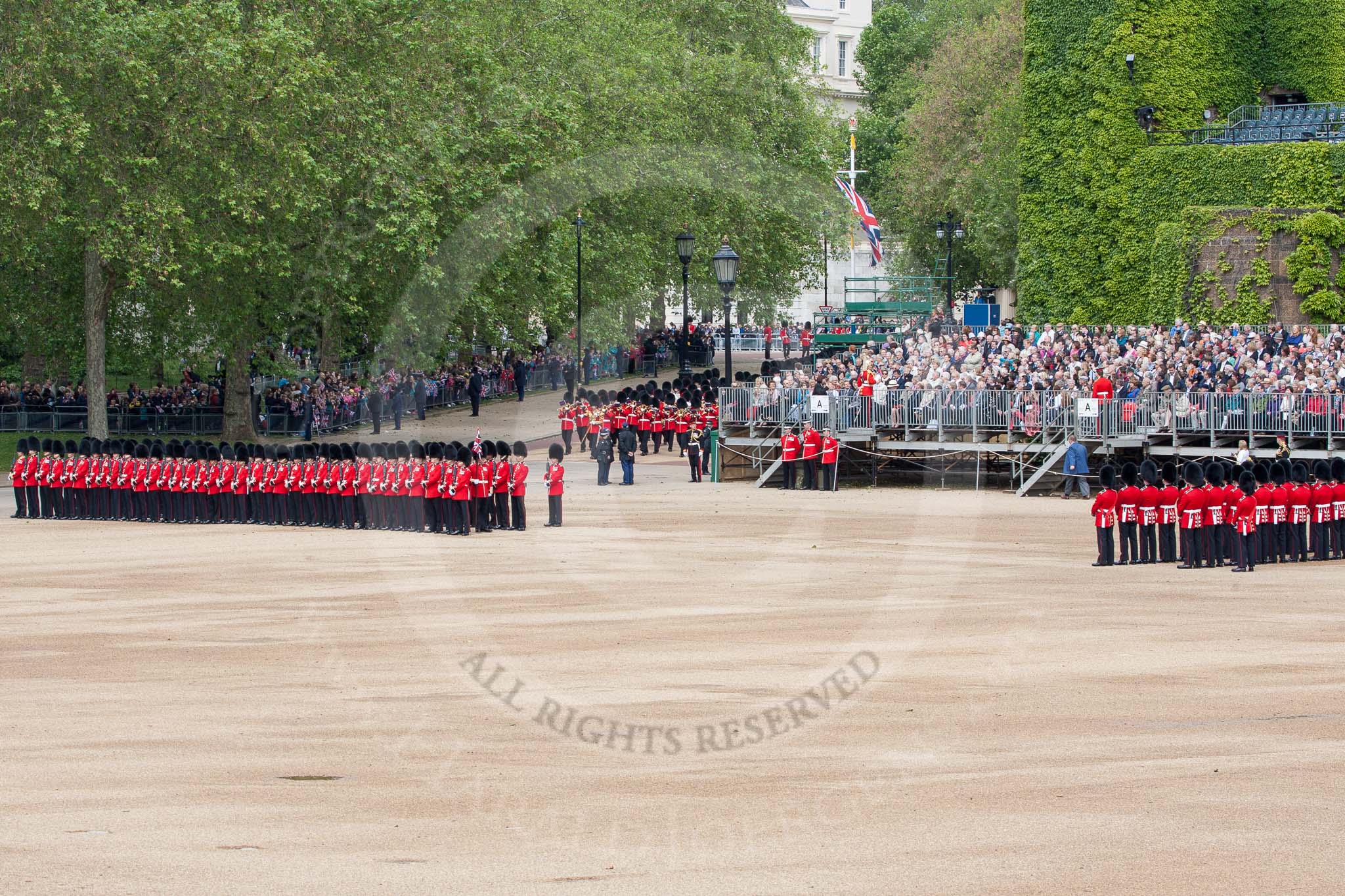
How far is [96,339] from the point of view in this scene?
39.3 m

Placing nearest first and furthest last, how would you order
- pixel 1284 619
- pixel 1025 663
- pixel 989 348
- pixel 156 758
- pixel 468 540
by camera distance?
pixel 156 758
pixel 1025 663
pixel 1284 619
pixel 468 540
pixel 989 348

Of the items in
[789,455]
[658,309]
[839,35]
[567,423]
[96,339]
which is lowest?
[789,455]

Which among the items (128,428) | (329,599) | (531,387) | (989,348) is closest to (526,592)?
(329,599)

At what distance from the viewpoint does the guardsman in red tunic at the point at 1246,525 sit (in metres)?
21.2

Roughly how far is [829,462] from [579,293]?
1124 centimetres

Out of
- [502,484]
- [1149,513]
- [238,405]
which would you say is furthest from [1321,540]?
[238,405]

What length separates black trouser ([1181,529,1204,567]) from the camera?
2145cm

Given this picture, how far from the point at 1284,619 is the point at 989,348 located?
62.0ft

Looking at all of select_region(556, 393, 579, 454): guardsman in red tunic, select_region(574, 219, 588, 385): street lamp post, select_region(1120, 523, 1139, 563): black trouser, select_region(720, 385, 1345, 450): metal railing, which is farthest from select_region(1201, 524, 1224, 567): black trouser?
select_region(574, 219, 588, 385): street lamp post

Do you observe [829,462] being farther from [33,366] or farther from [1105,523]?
[33,366]

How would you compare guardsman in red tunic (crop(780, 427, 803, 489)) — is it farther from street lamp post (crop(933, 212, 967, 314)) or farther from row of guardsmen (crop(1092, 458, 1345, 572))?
street lamp post (crop(933, 212, 967, 314))

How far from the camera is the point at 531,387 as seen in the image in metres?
52.4

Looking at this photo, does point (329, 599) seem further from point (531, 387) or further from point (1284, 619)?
point (531, 387)

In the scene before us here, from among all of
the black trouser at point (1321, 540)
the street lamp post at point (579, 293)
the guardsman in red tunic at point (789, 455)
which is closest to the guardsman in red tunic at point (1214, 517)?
the black trouser at point (1321, 540)
